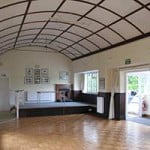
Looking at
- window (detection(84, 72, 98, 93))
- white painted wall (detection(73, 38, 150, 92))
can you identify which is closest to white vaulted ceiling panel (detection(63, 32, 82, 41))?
white painted wall (detection(73, 38, 150, 92))

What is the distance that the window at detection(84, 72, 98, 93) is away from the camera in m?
12.7

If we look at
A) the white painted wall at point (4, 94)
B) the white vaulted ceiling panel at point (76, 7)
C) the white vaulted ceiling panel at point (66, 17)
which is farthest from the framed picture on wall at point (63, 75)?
the white vaulted ceiling panel at point (76, 7)

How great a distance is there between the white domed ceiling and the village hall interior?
3cm

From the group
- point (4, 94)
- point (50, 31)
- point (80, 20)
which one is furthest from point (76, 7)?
point (4, 94)

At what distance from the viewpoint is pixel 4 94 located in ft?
41.6

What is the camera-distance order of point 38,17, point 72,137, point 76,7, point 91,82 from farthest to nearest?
point 91,82 → point 38,17 → point 76,7 → point 72,137

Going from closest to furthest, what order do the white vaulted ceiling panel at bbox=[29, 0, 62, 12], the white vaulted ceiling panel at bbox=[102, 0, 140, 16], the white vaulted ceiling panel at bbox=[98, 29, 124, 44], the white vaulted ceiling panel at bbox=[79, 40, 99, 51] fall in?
the white vaulted ceiling panel at bbox=[102, 0, 140, 16]
the white vaulted ceiling panel at bbox=[29, 0, 62, 12]
the white vaulted ceiling panel at bbox=[98, 29, 124, 44]
the white vaulted ceiling panel at bbox=[79, 40, 99, 51]

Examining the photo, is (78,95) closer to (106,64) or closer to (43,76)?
(43,76)

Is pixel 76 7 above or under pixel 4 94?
above

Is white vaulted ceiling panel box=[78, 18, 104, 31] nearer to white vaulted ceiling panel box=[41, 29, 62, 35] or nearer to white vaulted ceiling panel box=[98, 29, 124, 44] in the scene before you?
white vaulted ceiling panel box=[98, 29, 124, 44]

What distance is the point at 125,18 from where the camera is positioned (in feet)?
23.1

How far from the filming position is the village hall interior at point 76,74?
6.28 metres

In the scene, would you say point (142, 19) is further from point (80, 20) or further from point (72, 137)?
point (72, 137)

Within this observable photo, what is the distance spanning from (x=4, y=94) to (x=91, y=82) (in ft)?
16.2
